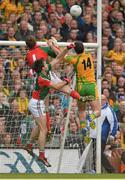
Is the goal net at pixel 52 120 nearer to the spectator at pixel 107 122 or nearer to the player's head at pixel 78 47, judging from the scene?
the player's head at pixel 78 47

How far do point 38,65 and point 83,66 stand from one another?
73 centimetres

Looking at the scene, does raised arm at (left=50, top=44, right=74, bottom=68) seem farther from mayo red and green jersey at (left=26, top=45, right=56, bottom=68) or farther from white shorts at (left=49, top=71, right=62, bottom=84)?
white shorts at (left=49, top=71, right=62, bottom=84)

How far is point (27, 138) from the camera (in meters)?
17.2

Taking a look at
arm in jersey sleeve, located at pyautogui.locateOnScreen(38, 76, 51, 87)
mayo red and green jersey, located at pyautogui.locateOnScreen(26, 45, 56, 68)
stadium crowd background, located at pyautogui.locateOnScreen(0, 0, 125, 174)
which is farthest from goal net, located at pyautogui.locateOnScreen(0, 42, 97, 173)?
arm in jersey sleeve, located at pyautogui.locateOnScreen(38, 76, 51, 87)

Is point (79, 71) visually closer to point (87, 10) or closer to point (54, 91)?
point (54, 91)

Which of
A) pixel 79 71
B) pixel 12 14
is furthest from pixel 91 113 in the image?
pixel 12 14

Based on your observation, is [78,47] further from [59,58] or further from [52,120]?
[52,120]

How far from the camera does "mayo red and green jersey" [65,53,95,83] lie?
16656 millimetres

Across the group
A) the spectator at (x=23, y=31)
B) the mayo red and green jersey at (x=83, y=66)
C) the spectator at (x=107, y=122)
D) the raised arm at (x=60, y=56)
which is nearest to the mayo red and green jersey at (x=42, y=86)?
the raised arm at (x=60, y=56)

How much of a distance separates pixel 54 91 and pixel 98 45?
41.4 inches

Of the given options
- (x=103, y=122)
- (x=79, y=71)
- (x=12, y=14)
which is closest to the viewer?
(x=79, y=71)

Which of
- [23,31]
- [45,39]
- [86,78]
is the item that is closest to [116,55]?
[45,39]

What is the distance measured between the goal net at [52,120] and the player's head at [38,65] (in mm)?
685

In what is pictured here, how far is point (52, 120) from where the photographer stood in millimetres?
17266
